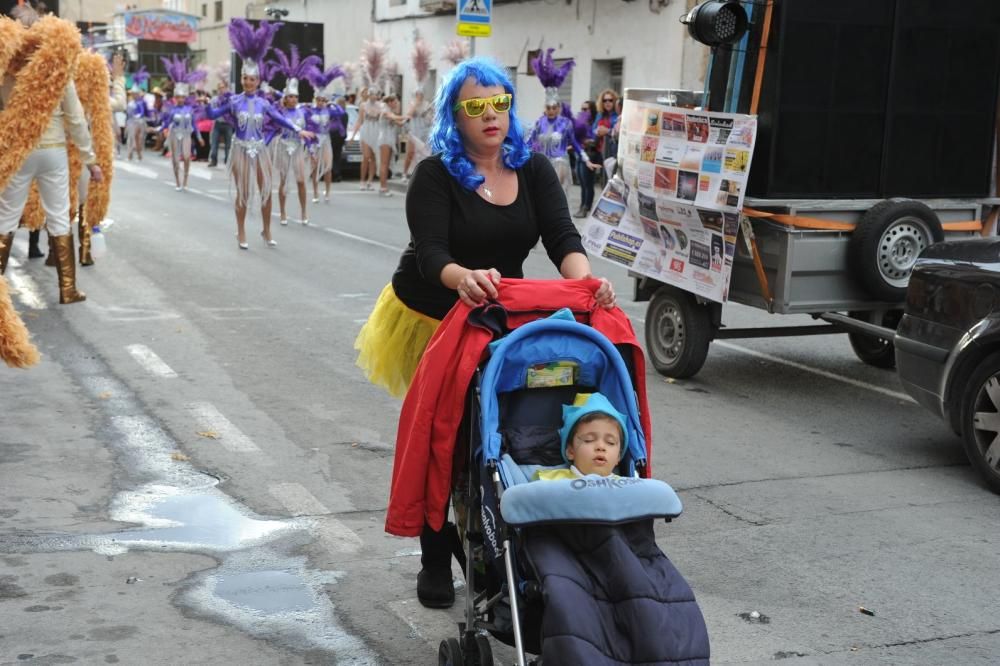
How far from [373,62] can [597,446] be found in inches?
1098

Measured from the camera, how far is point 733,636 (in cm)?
478

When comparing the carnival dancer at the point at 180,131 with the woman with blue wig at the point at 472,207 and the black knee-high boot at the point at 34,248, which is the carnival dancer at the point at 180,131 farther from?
the woman with blue wig at the point at 472,207

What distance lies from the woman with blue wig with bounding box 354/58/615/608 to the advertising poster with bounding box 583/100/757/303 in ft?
13.1

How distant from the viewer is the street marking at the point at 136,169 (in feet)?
99.1

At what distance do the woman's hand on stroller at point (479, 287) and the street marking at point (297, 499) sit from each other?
2255 mm

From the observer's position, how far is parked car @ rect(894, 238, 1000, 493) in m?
6.70

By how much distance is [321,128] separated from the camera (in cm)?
2491

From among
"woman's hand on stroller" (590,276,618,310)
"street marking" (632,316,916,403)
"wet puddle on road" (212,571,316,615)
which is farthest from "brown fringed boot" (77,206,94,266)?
"woman's hand on stroller" (590,276,618,310)

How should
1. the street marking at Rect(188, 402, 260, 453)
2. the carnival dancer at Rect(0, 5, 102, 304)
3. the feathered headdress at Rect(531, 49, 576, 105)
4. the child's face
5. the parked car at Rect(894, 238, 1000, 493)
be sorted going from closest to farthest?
the child's face → the parked car at Rect(894, 238, 1000, 493) → the street marking at Rect(188, 402, 260, 453) → the carnival dancer at Rect(0, 5, 102, 304) → the feathered headdress at Rect(531, 49, 576, 105)

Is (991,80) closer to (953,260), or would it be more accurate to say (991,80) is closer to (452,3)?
(953,260)

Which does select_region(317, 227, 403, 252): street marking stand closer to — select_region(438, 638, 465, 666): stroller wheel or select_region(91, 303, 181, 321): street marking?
select_region(91, 303, 181, 321): street marking

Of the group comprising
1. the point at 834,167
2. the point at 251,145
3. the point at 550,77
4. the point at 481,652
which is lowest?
the point at 481,652

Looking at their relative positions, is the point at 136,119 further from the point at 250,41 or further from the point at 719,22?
the point at 719,22

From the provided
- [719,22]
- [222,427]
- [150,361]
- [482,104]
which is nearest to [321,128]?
[150,361]
